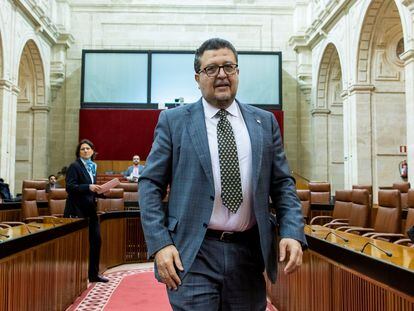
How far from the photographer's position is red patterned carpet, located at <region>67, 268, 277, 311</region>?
14.6 ft

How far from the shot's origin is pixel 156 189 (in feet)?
5.75

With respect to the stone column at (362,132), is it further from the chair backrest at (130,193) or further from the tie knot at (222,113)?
the tie knot at (222,113)

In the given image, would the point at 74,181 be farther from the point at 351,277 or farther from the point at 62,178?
the point at 62,178

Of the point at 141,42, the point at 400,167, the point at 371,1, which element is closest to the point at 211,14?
the point at 141,42

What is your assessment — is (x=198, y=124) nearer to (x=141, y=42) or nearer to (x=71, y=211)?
(x=71, y=211)

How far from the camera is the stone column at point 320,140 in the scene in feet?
49.0

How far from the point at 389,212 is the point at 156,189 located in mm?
3810

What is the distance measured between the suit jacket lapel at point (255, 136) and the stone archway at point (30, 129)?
1384 centimetres

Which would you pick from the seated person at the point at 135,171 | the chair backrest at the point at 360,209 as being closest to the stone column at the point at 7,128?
the seated person at the point at 135,171

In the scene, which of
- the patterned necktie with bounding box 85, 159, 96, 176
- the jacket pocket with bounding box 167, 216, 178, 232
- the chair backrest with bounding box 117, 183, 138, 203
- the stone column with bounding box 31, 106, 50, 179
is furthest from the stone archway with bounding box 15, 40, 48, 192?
the jacket pocket with bounding box 167, 216, 178, 232

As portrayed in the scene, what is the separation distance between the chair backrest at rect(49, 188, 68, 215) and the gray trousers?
5.76 metres

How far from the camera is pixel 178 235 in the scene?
171 centimetres

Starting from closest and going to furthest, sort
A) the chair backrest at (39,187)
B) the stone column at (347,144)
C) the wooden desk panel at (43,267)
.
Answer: the wooden desk panel at (43,267) < the chair backrest at (39,187) < the stone column at (347,144)

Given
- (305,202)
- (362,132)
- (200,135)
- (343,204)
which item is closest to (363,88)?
(362,132)
